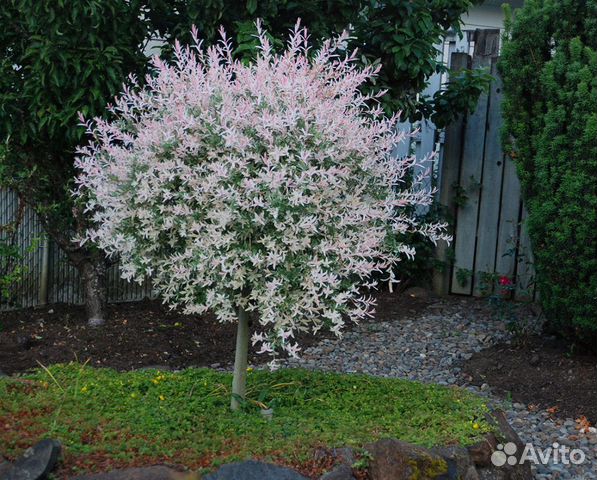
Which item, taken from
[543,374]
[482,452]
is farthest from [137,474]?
[543,374]

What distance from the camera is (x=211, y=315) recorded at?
258 inches

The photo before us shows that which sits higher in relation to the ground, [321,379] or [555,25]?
[555,25]

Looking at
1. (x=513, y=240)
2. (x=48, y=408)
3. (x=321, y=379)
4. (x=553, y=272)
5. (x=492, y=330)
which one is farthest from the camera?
(x=513, y=240)

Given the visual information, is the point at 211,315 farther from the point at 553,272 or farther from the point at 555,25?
the point at 555,25

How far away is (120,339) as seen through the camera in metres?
5.82

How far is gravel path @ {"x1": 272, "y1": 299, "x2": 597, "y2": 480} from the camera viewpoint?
4.63 m

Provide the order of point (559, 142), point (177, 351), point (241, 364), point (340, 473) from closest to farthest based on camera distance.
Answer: point (340, 473)
point (241, 364)
point (559, 142)
point (177, 351)

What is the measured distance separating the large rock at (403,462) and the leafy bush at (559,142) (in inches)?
85.1

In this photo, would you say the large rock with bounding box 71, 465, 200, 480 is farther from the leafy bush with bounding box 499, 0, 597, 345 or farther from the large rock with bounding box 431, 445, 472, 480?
the leafy bush with bounding box 499, 0, 597, 345

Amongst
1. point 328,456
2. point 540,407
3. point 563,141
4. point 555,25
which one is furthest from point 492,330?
point 328,456

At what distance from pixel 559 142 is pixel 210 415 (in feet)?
9.28

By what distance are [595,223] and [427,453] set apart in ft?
7.38

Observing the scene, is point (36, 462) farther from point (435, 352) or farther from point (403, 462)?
point (435, 352)

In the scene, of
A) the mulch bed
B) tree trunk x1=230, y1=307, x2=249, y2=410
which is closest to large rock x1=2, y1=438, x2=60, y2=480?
tree trunk x1=230, y1=307, x2=249, y2=410
